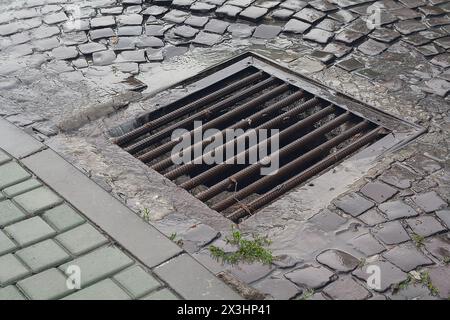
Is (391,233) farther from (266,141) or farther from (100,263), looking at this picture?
(100,263)

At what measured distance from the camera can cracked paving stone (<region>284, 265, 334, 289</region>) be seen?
353 centimetres

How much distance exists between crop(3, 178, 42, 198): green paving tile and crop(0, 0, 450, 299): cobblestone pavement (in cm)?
31

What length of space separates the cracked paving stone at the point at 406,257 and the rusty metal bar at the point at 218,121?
1562 mm

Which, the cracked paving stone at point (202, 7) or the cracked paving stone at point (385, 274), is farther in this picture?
the cracked paving stone at point (202, 7)

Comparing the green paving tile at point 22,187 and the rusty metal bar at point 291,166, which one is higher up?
the green paving tile at point 22,187

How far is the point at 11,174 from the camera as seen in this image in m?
4.38

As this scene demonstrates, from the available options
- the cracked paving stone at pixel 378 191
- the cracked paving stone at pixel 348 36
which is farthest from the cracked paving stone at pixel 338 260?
the cracked paving stone at pixel 348 36

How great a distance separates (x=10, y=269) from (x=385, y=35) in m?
3.52

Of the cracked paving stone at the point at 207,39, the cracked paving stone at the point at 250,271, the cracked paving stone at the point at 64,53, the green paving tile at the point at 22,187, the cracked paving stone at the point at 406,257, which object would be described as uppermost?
the cracked paving stone at the point at 207,39

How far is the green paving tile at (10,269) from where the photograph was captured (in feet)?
11.8

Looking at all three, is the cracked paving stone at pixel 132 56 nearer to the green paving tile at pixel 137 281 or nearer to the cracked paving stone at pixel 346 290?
the green paving tile at pixel 137 281

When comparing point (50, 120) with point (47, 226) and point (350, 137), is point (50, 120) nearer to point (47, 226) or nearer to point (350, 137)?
point (47, 226)

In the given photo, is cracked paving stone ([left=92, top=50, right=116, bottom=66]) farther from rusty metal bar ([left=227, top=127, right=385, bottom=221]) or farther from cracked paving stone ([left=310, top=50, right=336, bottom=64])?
rusty metal bar ([left=227, top=127, right=385, bottom=221])

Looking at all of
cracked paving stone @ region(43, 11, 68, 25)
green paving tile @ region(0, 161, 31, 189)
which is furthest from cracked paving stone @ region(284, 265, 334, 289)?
cracked paving stone @ region(43, 11, 68, 25)
